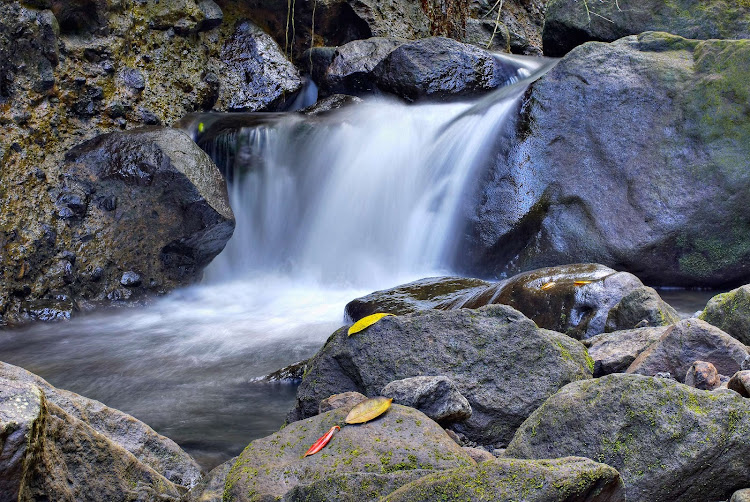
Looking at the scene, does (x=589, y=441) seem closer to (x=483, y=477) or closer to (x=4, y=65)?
(x=483, y=477)

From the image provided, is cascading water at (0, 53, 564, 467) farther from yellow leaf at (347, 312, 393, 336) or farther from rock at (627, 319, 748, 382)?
rock at (627, 319, 748, 382)

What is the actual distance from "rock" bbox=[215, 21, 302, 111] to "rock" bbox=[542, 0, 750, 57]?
3.92 metres

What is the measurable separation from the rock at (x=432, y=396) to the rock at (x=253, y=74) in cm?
773

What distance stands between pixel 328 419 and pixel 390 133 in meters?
6.28

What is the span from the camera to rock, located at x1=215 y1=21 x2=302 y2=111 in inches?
383

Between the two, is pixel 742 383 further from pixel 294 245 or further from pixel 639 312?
pixel 294 245

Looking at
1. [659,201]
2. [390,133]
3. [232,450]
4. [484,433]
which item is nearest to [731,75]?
[659,201]

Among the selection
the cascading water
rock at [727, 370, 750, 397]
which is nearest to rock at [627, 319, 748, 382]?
rock at [727, 370, 750, 397]

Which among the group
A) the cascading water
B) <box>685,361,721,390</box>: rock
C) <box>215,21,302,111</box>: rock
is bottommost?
the cascading water

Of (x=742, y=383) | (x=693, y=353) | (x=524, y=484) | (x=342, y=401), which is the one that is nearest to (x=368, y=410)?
(x=342, y=401)

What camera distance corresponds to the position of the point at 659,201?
628 cm

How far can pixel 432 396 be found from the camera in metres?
2.58

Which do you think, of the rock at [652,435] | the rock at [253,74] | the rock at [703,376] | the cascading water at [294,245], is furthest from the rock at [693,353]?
the rock at [253,74]

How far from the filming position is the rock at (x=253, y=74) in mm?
9719
